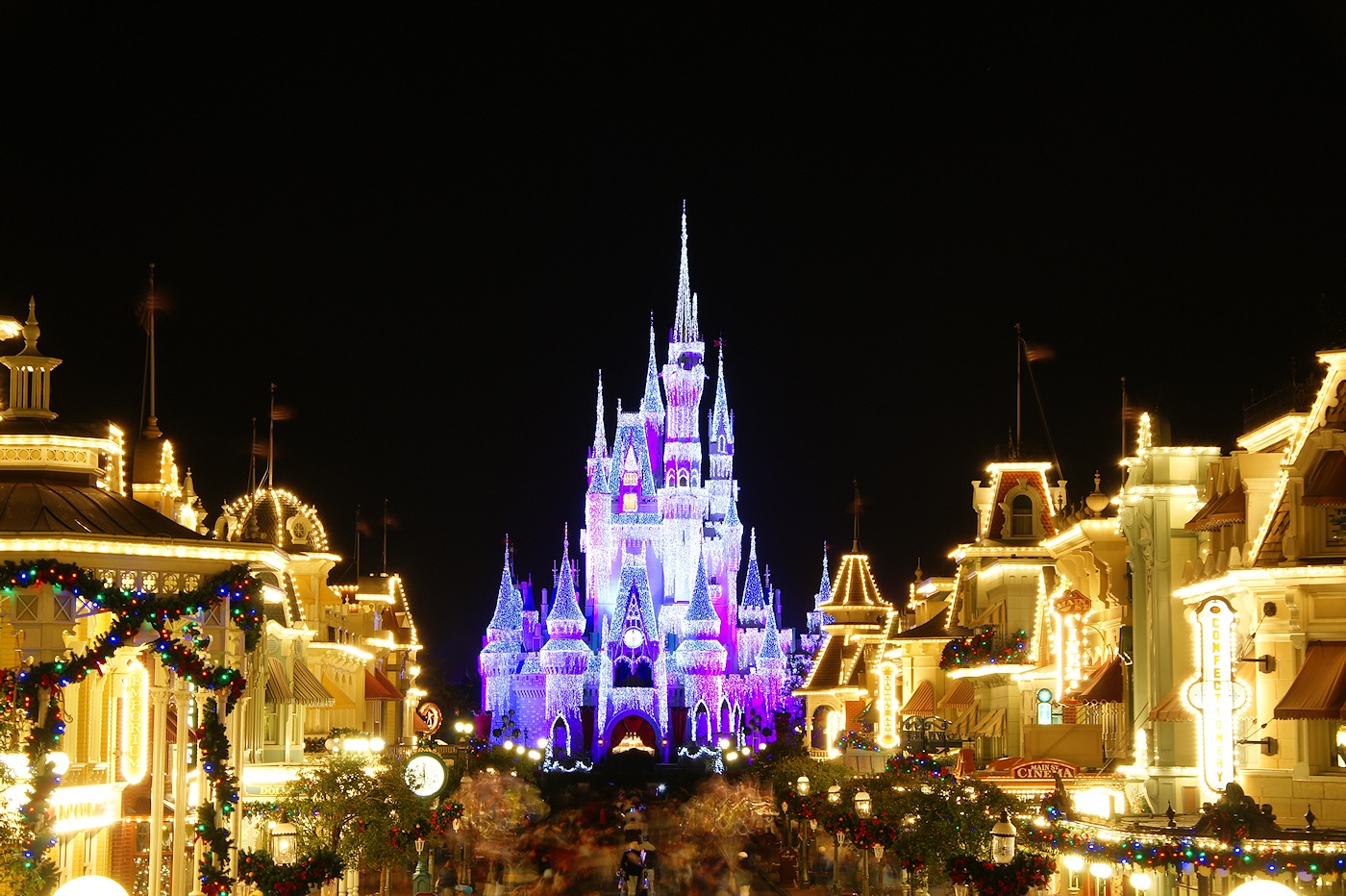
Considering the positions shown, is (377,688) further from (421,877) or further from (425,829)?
(425,829)

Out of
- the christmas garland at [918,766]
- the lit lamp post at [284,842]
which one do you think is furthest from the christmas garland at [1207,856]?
the lit lamp post at [284,842]

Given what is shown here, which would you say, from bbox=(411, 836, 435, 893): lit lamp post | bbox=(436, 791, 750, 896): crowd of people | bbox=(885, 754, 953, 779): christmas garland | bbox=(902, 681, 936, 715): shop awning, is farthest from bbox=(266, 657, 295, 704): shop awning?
bbox=(902, 681, 936, 715): shop awning

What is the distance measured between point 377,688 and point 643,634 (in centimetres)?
6630

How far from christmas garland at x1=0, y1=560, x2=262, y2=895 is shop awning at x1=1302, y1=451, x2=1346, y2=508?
13.3m

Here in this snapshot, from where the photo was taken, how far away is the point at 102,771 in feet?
90.7

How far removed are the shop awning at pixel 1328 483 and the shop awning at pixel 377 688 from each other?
39.0m

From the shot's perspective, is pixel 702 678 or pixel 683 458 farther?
pixel 683 458

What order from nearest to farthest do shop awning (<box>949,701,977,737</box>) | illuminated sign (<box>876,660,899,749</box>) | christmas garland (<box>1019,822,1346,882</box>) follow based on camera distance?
christmas garland (<box>1019,822,1346,882</box>) < shop awning (<box>949,701,977,737</box>) < illuminated sign (<box>876,660,899,749</box>)

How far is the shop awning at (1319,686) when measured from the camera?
24.1 m

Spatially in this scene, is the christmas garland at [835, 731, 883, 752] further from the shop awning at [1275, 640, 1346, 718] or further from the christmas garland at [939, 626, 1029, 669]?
the shop awning at [1275, 640, 1346, 718]

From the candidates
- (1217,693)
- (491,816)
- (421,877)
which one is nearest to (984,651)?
(421,877)

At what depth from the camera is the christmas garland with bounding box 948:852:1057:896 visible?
84.6 feet

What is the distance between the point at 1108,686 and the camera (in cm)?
3469

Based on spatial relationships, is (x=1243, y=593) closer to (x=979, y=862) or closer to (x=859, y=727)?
(x=979, y=862)
